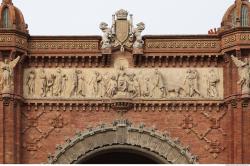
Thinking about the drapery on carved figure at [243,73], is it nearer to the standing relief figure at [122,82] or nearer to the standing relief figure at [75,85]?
the standing relief figure at [122,82]

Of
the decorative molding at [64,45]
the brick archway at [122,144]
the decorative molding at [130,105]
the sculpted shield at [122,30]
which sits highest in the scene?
the sculpted shield at [122,30]

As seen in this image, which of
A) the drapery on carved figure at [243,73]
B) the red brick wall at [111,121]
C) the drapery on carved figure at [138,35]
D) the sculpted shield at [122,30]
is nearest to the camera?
the drapery on carved figure at [243,73]

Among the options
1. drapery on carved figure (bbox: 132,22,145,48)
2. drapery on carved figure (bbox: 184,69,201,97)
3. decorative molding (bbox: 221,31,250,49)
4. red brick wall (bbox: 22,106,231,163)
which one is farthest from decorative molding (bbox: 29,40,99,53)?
decorative molding (bbox: 221,31,250,49)

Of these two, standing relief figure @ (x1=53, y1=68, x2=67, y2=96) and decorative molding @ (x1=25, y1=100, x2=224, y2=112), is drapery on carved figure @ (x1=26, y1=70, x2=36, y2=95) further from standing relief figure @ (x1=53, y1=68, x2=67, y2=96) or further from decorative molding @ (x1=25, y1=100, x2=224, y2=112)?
standing relief figure @ (x1=53, y1=68, x2=67, y2=96)

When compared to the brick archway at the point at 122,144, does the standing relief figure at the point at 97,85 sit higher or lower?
higher

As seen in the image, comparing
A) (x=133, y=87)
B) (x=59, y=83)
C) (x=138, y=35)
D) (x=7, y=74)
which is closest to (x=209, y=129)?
(x=133, y=87)

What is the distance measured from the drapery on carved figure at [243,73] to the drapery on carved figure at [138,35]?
2.50 metres

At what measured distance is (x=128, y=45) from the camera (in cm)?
2667

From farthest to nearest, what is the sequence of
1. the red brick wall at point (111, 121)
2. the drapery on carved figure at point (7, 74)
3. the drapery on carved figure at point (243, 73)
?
the red brick wall at point (111, 121) < the drapery on carved figure at point (7, 74) < the drapery on carved figure at point (243, 73)

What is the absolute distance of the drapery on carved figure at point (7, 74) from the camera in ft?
85.4

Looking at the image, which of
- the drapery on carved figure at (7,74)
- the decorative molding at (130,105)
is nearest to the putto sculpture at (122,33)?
the decorative molding at (130,105)

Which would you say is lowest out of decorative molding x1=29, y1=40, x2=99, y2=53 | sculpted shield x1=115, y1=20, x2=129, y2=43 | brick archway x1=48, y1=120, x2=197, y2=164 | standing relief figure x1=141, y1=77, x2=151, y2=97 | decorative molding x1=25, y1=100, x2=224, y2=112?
brick archway x1=48, y1=120, x2=197, y2=164

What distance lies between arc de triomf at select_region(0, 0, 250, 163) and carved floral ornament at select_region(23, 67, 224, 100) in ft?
0.09

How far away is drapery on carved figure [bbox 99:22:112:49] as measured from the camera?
26.6 meters
